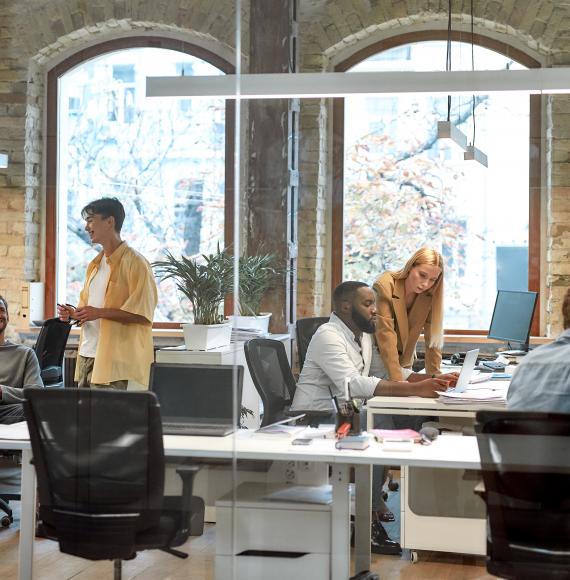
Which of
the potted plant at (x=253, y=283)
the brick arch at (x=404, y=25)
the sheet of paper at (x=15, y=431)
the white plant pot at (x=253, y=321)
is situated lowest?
the sheet of paper at (x=15, y=431)

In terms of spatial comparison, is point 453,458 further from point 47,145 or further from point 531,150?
point 47,145

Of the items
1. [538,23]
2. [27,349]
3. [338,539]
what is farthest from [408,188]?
[27,349]

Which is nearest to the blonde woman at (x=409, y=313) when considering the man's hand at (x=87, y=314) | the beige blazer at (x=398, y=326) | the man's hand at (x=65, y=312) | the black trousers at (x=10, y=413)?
the beige blazer at (x=398, y=326)

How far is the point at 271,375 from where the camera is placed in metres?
4.11

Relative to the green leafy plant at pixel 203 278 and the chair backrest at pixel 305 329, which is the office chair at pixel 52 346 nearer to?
the green leafy plant at pixel 203 278

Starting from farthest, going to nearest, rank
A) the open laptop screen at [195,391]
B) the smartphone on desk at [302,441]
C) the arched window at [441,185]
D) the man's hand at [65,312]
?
the man's hand at [65,312], the open laptop screen at [195,391], the arched window at [441,185], the smartphone on desk at [302,441]

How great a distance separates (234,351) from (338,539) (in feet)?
2.90

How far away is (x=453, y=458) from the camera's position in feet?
11.6

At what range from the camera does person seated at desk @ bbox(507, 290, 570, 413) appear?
136 inches

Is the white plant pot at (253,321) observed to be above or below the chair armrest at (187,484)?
above

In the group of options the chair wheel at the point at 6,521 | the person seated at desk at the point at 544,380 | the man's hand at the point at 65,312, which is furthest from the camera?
the chair wheel at the point at 6,521

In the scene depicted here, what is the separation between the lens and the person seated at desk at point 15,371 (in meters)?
4.00

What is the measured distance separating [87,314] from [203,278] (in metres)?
0.51

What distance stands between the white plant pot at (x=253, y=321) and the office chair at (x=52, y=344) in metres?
0.70
